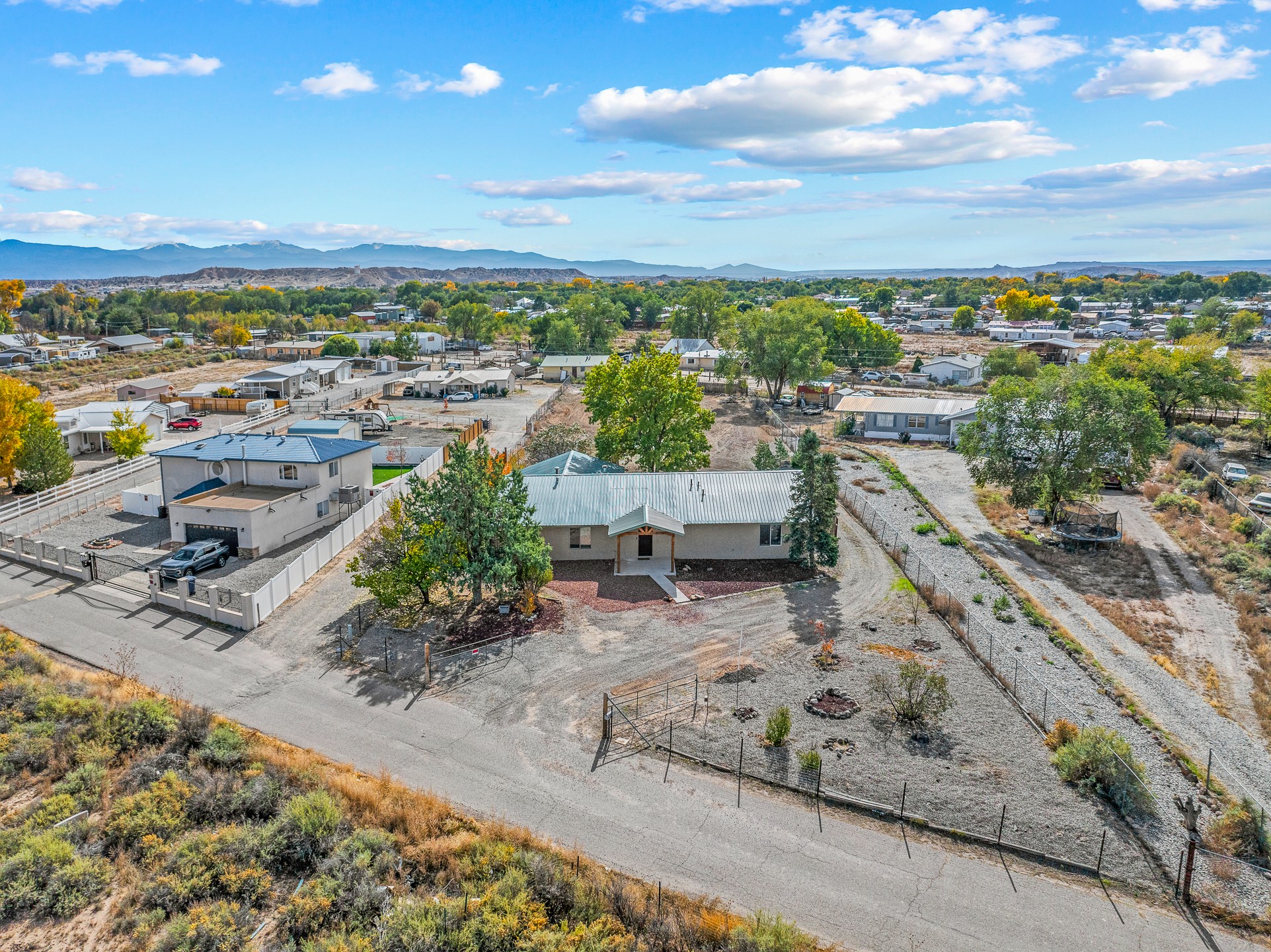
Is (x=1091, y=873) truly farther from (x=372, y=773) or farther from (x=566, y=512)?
(x=566, y=512)

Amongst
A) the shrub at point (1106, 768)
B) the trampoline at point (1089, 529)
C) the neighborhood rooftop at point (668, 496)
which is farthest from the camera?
the trampoline at point (1089, 529)

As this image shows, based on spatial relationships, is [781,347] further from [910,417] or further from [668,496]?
[668,496]

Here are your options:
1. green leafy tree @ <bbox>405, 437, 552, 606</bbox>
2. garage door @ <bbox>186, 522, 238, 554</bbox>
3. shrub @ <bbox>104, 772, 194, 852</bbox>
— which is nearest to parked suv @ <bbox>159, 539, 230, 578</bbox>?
garage door @ <bbox>186, 522, 238, 554</bbox>

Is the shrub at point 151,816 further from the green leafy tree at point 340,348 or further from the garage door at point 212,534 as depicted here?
the green leafy tree at point 340,348

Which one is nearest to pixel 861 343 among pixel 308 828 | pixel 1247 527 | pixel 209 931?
pixel 1247 527

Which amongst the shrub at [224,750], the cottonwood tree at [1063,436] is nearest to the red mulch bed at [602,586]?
the shrub at [224,750]
